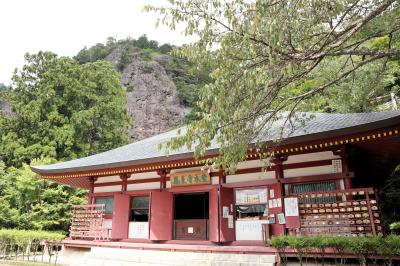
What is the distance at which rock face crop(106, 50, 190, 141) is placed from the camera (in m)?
39.0

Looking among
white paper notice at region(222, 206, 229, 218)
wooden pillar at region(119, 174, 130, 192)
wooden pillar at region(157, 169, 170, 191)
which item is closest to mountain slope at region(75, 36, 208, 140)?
wooden pillar at region(119, 174, 130, 192)

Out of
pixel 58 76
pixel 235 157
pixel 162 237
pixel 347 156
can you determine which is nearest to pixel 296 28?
pixel 235 157

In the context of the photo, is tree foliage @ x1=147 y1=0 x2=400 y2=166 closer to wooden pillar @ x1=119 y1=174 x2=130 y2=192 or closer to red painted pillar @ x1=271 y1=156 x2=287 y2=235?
red painted pillar @ x1=271 y1=156 x2=287 y2=235

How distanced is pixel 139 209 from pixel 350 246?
25.9ft

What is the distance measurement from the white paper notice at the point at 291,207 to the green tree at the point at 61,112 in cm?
1706

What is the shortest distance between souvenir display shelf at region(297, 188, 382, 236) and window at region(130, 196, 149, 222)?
6153 millimetres

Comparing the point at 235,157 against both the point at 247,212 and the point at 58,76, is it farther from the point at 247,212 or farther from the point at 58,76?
the point at 58,76

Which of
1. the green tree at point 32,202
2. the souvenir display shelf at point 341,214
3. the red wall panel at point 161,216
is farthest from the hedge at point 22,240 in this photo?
the souvenir display shelf at point 341,214

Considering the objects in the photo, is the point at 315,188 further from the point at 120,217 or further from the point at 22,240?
the point at 22,240

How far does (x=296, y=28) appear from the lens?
16.0 ft

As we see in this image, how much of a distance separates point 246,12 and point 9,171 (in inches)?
757

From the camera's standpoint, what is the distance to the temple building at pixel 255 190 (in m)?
7.88

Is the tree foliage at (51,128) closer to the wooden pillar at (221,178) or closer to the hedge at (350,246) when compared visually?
the wooden pillar at (221,178)

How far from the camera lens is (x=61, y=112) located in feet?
78.0
